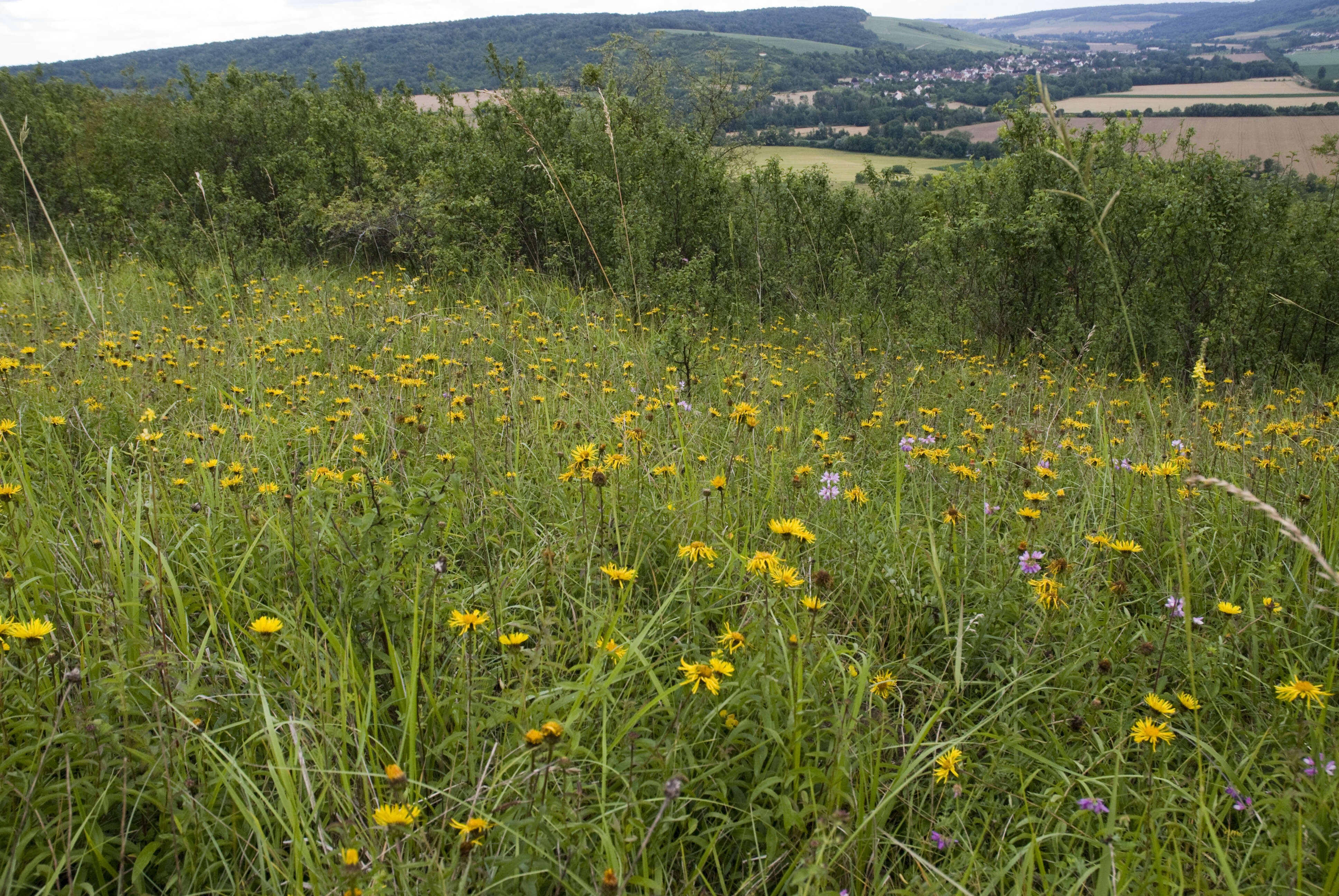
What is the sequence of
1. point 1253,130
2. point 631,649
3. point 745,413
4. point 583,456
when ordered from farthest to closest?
point 1253,130 < point 745,413 < point 583,456 < point 631,649

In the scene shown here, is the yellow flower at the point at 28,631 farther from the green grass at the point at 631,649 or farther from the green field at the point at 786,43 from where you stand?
the green field at the point at 786,43

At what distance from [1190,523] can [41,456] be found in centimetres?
401

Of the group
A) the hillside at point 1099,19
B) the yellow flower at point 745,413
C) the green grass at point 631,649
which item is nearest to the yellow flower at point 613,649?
the green grass at point 631,649

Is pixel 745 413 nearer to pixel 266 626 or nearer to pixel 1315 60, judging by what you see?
pixel 266 626

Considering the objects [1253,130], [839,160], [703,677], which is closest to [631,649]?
[703,677]

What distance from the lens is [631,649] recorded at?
147 centimetres

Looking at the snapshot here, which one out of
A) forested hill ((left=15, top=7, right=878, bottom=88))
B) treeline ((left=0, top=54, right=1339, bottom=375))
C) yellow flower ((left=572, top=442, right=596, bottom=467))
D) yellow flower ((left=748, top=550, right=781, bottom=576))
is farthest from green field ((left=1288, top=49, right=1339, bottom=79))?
yellow flower ((left=748, top=550, right=781, bottom=576))

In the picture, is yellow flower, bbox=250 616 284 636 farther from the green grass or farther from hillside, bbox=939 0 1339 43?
hillside, bbox=939 0 1339 43

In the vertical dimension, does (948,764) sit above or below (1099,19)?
below

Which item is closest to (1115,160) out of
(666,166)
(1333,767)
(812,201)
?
(812,201)

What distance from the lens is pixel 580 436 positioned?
287cm

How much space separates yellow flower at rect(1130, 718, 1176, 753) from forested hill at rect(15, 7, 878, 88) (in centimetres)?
4025

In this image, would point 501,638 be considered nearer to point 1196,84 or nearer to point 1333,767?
point 1333,767

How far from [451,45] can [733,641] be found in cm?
6196
